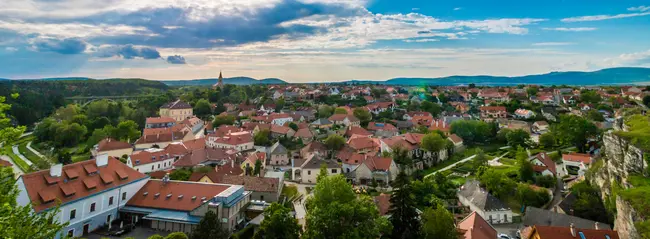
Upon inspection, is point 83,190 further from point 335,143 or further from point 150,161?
point 335,143

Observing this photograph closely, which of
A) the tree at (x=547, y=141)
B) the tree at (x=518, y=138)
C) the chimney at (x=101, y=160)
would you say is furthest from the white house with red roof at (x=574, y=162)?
the chimney at (x=101, y=160)

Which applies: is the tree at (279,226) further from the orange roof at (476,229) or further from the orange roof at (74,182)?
the orange roof at (74,182)

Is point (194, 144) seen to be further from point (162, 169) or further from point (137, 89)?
point (137, 89)

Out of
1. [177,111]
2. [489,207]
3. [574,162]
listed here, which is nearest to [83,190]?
[489,207]

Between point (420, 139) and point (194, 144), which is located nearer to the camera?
point (194, 144)

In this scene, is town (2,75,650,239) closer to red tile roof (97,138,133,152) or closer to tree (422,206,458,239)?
tree (422,206,458,239)

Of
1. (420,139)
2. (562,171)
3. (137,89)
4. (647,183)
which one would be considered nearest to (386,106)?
(420,139)

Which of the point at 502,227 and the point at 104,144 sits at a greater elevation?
the point at 104,144
